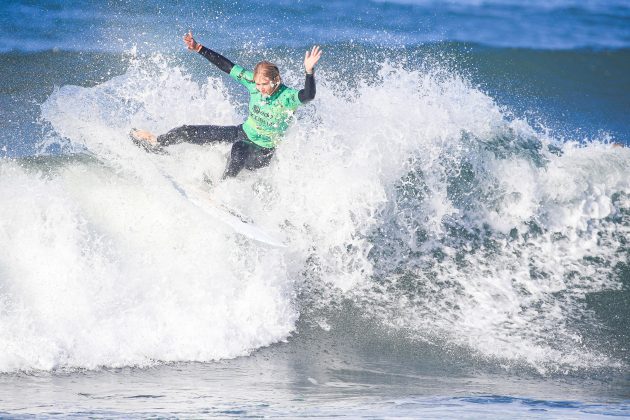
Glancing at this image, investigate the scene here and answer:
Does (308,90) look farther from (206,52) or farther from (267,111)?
(206,52)

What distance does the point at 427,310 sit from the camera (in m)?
7.91

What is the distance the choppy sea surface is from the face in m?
1.37

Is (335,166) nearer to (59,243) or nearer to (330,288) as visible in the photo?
(330,288)

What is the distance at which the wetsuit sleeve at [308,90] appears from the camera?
7.11m

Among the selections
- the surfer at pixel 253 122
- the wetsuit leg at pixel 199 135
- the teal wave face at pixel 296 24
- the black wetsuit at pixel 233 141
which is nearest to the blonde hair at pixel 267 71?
the surfer at pixel 253 122

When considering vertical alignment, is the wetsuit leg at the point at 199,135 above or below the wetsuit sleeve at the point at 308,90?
below

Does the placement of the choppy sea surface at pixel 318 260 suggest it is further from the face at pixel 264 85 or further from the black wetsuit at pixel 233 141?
the face at pixel 264 85

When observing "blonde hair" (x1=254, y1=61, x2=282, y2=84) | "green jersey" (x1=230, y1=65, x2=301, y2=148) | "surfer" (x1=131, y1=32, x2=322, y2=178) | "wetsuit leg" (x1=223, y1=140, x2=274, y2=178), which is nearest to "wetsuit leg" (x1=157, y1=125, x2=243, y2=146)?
"surfer" (x1=131, y1=32, x2=322, y2=178)

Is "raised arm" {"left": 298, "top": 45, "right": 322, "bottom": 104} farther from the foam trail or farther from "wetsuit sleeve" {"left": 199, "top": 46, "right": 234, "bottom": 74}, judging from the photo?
the foam trail

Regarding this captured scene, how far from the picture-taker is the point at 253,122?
7.72 m

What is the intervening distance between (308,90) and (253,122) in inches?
32.6

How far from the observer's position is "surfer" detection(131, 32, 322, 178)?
23.7 ft

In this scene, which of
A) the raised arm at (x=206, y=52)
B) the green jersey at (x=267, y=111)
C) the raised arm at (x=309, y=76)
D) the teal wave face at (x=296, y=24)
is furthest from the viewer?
the teal wave face at (x=296, y=24)

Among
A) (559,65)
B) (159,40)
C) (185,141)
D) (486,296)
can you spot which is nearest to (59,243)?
(185,141)
